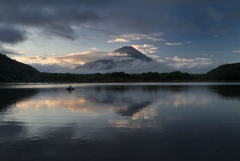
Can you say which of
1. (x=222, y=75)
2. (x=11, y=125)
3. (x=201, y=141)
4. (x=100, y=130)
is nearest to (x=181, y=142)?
(x=201, y=141)

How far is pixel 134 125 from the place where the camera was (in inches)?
664

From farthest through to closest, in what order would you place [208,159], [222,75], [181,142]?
[222,75]
[181,142]
[208,159]

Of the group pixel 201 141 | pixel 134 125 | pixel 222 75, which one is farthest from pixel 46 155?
pixel 222 75

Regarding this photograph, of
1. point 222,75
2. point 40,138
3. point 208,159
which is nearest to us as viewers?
point 208,159

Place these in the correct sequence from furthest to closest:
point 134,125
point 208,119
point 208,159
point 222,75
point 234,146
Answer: point 222,75 < point 208,119 < point 134,125 < point 234,146 < point 208,159

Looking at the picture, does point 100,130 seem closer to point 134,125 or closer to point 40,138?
point 134,125

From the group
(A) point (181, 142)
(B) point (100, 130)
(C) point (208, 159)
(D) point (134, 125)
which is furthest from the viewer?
(D) point (134, 125)

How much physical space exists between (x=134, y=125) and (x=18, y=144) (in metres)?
9.45

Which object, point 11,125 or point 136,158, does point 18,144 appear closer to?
point 11,125

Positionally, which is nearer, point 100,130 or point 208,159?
point 208,159

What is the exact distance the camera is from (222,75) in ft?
A: 582

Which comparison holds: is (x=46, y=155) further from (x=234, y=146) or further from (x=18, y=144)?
(x=234, y=146)

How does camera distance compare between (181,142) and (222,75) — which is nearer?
(181,142)

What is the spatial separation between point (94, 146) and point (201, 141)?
7391 millimetres
